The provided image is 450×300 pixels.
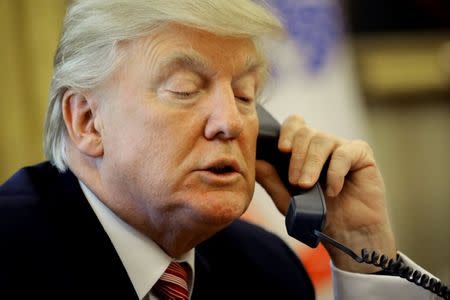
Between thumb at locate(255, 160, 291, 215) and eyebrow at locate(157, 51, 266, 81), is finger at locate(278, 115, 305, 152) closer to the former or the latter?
thumb at locate(255, 160, 291, 215)

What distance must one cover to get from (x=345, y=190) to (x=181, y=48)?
63 centimetres

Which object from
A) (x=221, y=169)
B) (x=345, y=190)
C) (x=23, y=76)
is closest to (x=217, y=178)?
(x=221, y=169)

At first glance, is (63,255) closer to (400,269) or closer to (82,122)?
(82,122)

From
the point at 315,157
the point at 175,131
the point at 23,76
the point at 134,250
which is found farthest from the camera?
the point at 23,76

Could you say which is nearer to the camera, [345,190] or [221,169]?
[221,169]

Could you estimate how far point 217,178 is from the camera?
4.89 ft

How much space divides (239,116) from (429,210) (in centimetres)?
319

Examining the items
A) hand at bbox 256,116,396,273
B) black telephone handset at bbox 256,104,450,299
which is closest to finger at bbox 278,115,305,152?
hand at bbox 256,116,396,273

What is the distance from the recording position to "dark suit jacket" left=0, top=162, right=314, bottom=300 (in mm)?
1447

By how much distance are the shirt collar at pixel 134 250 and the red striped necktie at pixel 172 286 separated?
0.8 inches

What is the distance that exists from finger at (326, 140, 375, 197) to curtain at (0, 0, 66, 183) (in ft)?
4.77

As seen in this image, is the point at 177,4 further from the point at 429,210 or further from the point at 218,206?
the point at 429,210

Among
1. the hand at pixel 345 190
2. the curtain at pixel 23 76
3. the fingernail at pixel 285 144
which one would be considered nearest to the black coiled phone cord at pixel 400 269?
the hand at pixel 345 190

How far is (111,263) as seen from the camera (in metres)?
1.53
